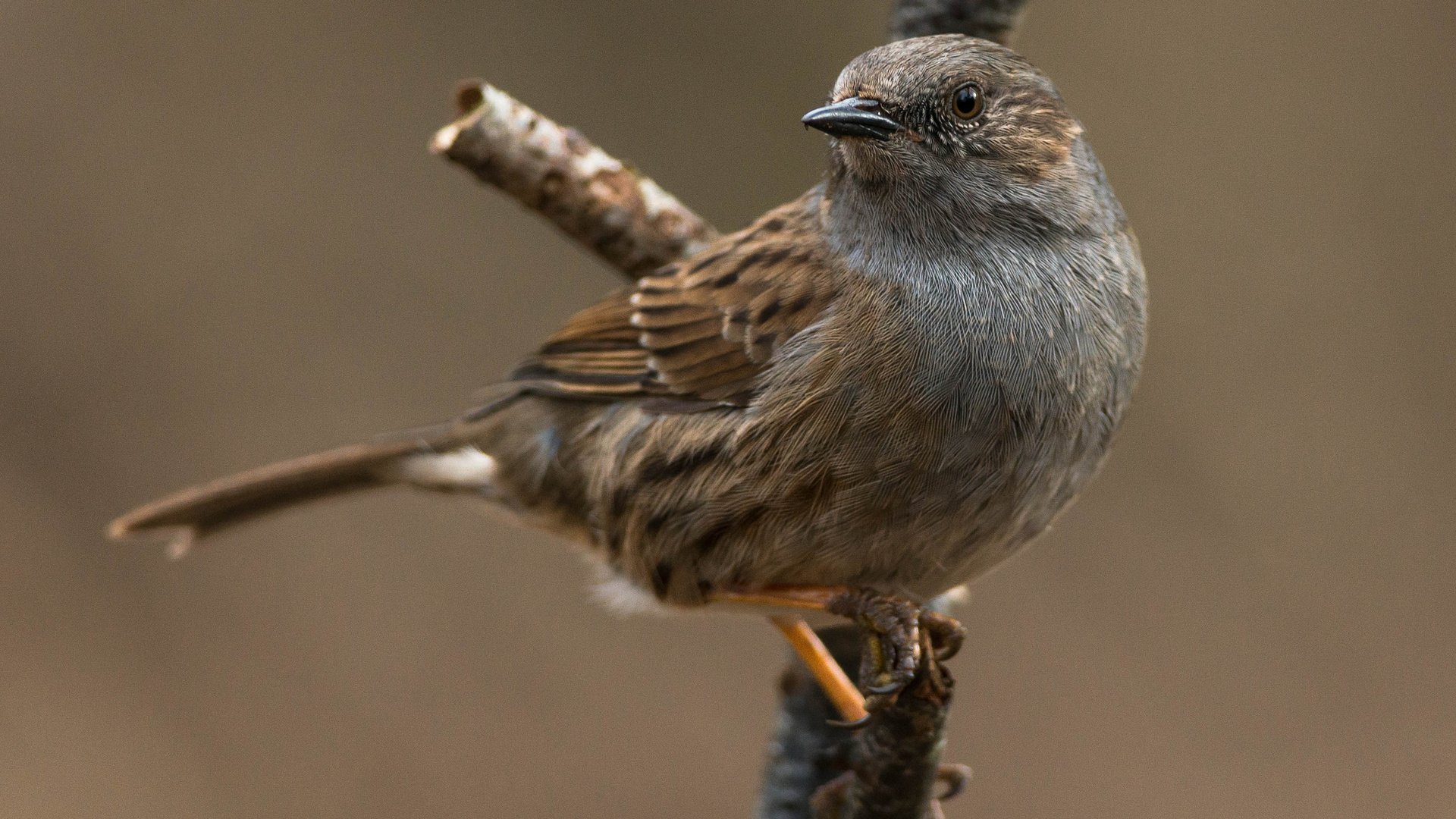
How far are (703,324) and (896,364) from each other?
0.68 meters

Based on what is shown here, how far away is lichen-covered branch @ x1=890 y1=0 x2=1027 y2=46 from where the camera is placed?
3822 mm

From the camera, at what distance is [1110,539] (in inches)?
238

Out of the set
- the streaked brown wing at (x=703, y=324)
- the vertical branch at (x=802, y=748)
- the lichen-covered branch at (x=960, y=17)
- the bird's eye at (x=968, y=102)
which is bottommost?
the vertical branch at (x=802, y=748)

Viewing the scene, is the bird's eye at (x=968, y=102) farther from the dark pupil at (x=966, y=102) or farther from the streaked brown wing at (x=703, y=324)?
the streaked brown wing at (x=703, y=324)

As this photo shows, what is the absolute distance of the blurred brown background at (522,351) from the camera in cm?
576

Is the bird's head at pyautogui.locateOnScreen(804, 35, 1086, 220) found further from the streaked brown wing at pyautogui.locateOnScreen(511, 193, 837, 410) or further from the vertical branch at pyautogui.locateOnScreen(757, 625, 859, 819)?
the vertical branch at pyautogui.locateOnScreen(757, 625, 859, 819)

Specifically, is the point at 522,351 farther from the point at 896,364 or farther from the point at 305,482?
the point at 896,364

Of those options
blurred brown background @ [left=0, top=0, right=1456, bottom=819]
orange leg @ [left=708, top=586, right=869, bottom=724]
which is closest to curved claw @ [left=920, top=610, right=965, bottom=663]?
orange leg @ [left=708, top=586, right=869, bottom=724]

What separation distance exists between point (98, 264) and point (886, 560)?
14.3 ft

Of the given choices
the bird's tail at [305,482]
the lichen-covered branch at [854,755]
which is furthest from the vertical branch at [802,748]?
the bird's tail at [305,482]

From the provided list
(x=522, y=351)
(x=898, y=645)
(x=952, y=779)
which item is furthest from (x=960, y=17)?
(x=522, y=351)

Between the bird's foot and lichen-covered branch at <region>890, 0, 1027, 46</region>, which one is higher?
lichen-covered branch at <region>890, 0, 1027, 46</region>

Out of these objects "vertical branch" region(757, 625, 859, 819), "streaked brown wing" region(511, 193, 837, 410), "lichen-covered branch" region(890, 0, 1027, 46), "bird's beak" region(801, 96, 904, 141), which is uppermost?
"lichen-covered branch" region(890, 0, 1027, 46)

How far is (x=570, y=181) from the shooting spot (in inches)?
154
